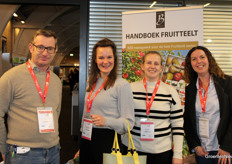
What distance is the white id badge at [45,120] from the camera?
1677 mm

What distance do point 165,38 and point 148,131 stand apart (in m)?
1.38

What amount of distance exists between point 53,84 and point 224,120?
1.62m

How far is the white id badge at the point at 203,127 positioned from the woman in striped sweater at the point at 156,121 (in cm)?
25

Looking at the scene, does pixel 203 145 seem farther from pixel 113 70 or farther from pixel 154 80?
pixel 113 70

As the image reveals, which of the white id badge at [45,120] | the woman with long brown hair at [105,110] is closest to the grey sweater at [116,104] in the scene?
the woman with long brown hair at [105,110]

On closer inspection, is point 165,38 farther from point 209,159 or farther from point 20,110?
point 20,110

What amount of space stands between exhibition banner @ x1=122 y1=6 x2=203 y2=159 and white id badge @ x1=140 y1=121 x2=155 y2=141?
37.3 inches

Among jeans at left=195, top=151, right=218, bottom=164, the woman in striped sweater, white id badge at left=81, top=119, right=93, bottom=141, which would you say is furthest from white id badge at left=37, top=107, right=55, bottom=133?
jeans at left=195, top=151, right=218, bottom=164

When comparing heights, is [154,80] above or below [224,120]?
above

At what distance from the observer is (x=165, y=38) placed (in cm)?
272

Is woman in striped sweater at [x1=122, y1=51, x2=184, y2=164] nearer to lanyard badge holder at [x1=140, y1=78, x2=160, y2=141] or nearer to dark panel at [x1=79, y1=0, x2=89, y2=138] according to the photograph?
lanyard badge holder at [x1=140, y1=78, x2=160, y2=141]

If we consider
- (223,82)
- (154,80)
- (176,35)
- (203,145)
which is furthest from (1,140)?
(176,35)

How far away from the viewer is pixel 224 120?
1908mm

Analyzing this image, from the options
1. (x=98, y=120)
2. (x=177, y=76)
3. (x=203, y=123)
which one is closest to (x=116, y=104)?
(x=98, y=120)
